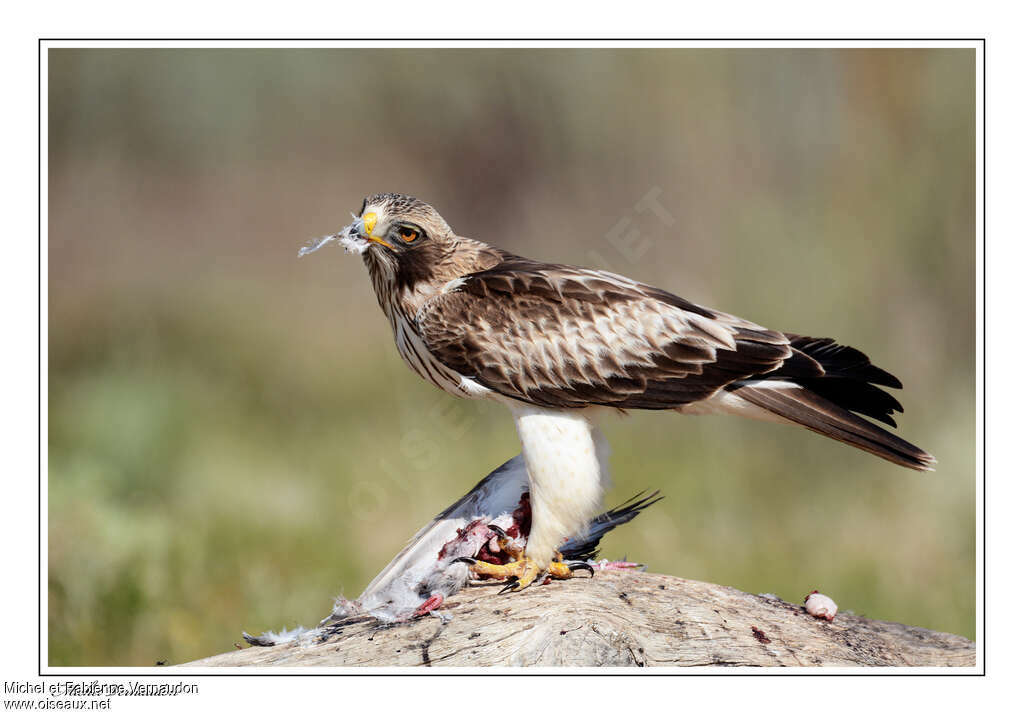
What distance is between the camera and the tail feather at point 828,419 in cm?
315

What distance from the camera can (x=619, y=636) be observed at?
9.97 ft

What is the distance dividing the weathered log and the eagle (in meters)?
0.22

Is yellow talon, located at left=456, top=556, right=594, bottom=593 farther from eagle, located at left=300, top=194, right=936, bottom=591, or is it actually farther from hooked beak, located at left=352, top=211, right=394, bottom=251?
hooked beak, located at left=352, top=211, right=394, bottom=251

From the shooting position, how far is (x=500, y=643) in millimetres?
3023

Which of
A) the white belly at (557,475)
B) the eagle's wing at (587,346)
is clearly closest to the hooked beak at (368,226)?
the eagle's wing at (587,346)

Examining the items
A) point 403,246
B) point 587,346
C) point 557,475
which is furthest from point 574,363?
point 403,246

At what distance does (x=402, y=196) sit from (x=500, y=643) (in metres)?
1.89

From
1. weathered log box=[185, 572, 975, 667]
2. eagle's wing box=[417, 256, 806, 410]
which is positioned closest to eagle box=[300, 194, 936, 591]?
eagle's wing box=[417, 256, 806, 410]

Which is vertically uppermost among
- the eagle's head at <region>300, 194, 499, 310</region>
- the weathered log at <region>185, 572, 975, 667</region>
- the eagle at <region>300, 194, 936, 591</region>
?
the eagle's head at <region>300, 194, 499, 310</region>

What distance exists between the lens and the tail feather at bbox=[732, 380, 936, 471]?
3.15 metres

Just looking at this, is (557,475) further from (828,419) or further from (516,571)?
(828,419)

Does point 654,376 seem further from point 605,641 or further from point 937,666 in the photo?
point 937,666

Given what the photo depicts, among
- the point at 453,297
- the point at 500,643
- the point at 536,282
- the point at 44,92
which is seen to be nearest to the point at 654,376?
the point at 536,282

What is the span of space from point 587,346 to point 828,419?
101cm
